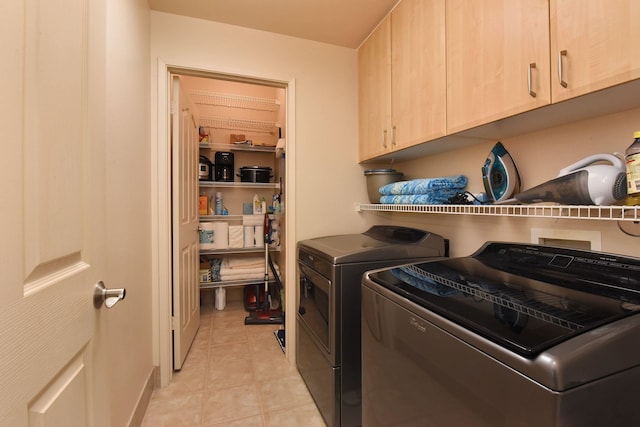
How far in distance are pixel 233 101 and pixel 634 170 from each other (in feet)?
10.0

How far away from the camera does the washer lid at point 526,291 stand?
1.89 feet

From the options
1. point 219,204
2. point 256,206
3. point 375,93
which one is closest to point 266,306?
point 256,206

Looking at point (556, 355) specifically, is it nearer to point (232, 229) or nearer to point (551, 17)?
point (551, 17)

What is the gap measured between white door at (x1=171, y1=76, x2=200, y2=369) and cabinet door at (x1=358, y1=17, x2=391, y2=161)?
4.30 feet

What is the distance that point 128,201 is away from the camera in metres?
1.41

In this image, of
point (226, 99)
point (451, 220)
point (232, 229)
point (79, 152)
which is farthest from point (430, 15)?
point (232, 229)

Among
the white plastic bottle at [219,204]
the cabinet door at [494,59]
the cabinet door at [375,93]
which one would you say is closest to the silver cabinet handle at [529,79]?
the cabinet door at [494,59]

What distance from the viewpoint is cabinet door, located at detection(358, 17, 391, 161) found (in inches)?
68.5

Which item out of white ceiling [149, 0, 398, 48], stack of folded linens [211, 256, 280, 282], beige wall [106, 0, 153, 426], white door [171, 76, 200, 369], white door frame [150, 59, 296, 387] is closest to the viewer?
beige wall [106, 0, 153, 426]

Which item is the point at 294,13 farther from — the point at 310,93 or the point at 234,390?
the point at 234,390

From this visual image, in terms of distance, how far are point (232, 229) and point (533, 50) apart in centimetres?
274

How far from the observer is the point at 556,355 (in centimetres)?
48

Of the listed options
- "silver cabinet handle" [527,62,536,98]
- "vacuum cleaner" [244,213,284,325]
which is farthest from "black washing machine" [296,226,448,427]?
"vacuum cleaner" [244,213,284,325]

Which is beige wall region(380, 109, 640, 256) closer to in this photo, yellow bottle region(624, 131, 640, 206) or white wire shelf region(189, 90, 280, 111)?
yellow bottle region(624, 131, 640, 206)
